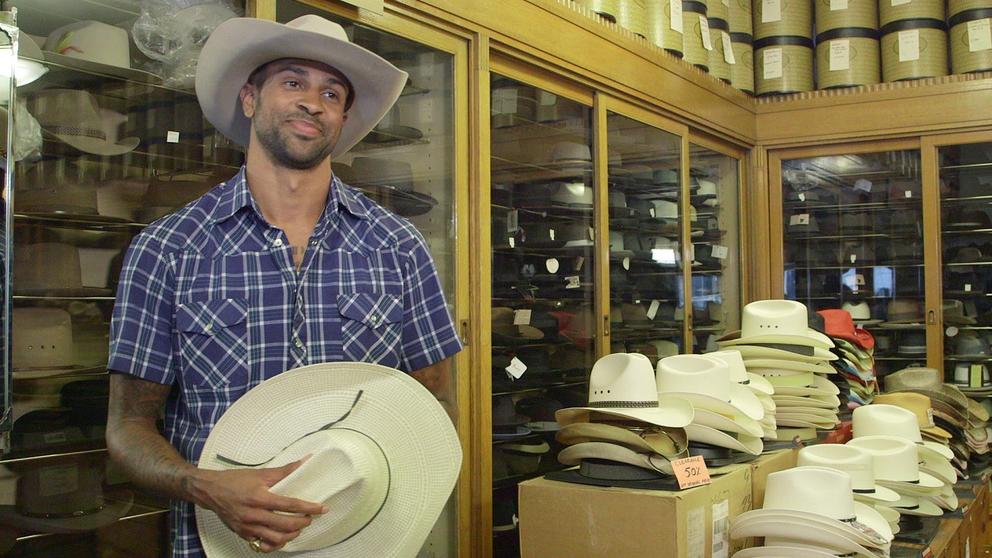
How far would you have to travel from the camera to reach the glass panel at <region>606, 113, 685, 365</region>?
468 cm

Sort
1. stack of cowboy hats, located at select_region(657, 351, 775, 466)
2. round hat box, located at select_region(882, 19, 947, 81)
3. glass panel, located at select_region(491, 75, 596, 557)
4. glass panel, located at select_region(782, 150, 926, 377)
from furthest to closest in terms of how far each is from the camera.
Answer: glass panel, located at select_region(782, 150, 926, 377)
round hat box, located at select_region(882, 19, 947, 81)
glass panel, located at select_region(491, 75, 596, 557)
stack of cowboy hats, located at select_region(657, 351, 775, 466)

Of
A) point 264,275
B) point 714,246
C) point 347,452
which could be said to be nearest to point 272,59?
point 264,275

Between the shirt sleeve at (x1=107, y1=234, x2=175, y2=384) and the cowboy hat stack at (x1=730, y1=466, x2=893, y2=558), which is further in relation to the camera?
the cowboy hat stack at (x1=730, y1=466, x2=893, y2=558)

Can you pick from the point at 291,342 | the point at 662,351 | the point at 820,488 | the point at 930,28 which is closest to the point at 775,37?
the point at 930,28

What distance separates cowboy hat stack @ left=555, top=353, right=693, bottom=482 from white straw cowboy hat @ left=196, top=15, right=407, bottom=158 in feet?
3.58

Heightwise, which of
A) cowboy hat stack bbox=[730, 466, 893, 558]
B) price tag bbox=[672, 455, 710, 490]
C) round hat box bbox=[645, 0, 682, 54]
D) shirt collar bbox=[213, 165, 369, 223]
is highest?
round hat box bbox=[645, 0, 682, 54]

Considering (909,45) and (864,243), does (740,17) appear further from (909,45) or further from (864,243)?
(864,243)

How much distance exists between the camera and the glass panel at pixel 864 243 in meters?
6.11

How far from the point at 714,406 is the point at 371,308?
145cm

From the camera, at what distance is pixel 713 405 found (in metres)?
2.93

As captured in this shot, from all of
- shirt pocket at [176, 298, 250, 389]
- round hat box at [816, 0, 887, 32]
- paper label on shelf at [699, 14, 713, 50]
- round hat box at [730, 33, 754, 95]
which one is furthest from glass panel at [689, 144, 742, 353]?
shirt pocket at [176, 298, 250, 389]

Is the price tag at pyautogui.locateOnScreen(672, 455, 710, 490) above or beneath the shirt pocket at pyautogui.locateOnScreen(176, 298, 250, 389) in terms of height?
beneath

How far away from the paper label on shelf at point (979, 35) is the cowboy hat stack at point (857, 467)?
3814 mm

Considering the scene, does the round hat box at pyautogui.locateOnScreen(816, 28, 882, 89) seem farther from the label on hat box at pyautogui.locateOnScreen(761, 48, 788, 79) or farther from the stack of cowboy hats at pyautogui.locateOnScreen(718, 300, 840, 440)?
the stack of cowboy hats at pyautogui.locateOnScreen(718, 300, 840, 440)
